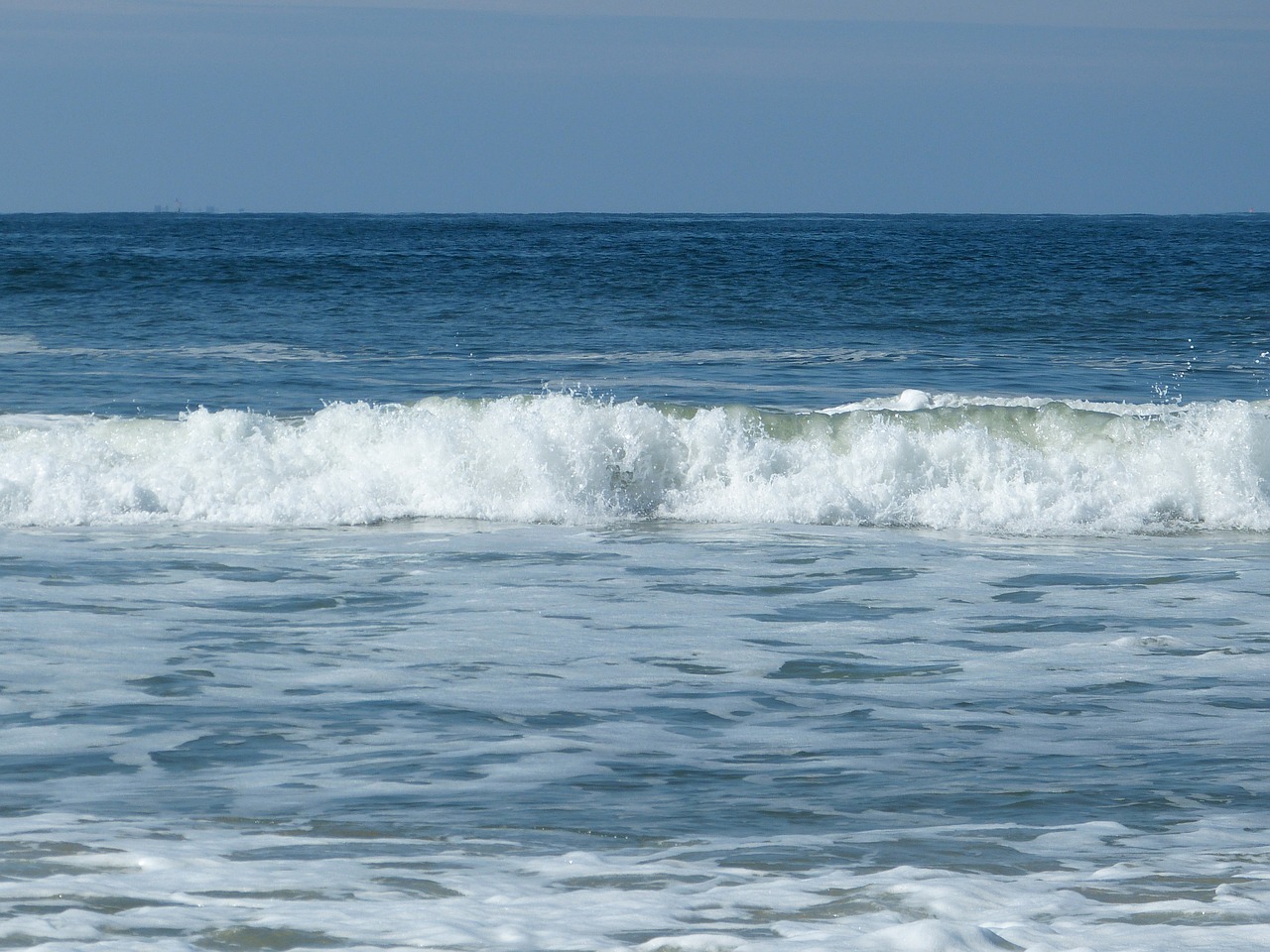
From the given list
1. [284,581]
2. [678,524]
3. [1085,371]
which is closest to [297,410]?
[678,524]

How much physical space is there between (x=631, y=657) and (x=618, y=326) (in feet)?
57.4

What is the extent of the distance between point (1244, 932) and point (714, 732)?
8.25 feet

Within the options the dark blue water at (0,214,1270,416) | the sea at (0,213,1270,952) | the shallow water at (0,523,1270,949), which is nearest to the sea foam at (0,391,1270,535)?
the sea at (0,213,1270,952)

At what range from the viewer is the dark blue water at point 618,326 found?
18.1 meters

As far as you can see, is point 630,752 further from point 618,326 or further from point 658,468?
point 618,326

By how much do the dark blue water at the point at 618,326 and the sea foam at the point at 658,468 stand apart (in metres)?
2.75

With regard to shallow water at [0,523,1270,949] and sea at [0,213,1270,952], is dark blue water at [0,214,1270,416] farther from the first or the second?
shallow water at [0,523,1270,949]

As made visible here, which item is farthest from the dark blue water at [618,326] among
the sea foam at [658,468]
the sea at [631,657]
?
the sea foam at [658,468]

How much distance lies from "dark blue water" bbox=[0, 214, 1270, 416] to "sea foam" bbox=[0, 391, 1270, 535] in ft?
9.02

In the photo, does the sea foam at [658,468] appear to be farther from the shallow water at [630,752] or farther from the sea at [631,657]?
the shallow water at [630,752]

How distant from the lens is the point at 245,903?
13.5 feet

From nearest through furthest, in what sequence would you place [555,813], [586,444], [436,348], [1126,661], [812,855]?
[812,855] < [555,813] < [1126,661] < [586,444] < [436,348]

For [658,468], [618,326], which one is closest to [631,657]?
[658,468]

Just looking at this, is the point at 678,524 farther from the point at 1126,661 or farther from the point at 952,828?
the point at 952,828
